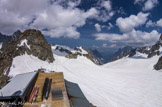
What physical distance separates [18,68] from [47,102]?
77.5ft

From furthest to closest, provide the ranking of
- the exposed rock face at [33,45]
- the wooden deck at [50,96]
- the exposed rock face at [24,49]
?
1. the exposed rock face at [33,45]
2. the exposed rock face at [24,49]
3. the wooden deck at [50,96]

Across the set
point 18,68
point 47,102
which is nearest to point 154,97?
point 47,102

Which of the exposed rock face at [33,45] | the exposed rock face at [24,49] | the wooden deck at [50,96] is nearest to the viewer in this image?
the wooden deck at [50,96]

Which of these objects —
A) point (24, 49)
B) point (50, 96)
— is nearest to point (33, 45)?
point (24, 49)

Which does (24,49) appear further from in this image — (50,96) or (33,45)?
(50,96)

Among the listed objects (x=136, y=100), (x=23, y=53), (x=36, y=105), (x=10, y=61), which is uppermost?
(x=23, y=53)

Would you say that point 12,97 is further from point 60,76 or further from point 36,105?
point 60,76

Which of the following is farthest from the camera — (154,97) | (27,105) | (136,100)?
(154,97)

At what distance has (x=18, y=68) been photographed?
30.8 m

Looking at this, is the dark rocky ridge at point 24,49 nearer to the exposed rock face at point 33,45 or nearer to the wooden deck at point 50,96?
the exposed rock face at point 33,45

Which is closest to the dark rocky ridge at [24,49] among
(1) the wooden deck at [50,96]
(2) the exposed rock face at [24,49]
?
(2) the exposed rock face at [24,49]

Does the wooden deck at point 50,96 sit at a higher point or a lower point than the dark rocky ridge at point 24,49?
lower

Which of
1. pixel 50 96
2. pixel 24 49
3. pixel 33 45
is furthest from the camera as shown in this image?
pixel 33 45

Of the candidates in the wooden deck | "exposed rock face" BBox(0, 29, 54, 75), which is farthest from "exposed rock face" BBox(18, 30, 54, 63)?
the wooden deck
